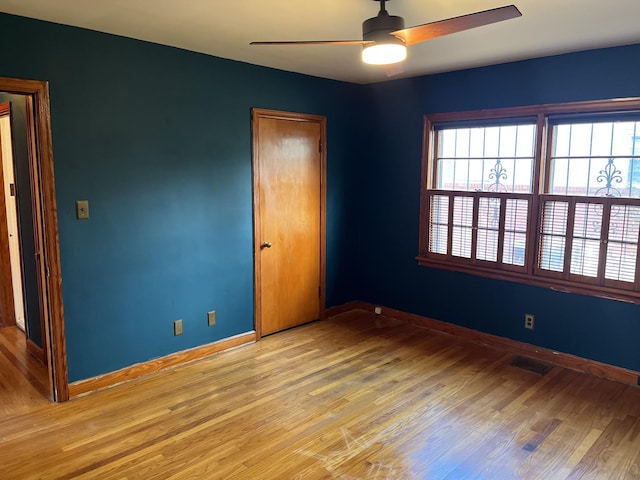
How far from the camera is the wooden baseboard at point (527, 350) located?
3.44m

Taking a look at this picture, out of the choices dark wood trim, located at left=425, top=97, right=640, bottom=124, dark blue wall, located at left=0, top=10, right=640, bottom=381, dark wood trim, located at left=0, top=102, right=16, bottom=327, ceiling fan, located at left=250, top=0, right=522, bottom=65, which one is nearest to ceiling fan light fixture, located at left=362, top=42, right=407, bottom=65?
ceiling fan, located at left=250, top=0, right=522, bottom=65

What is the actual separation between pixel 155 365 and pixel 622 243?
3555 millimetres

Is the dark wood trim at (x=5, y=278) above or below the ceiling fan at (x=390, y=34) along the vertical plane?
below

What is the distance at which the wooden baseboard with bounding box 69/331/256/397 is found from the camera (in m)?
3.19

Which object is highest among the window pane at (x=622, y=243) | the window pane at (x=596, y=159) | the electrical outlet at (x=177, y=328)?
the window pane at (x=596, y=159)

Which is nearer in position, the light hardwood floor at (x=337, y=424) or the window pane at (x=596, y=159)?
the light hardwood floor at (x=337, y=424)

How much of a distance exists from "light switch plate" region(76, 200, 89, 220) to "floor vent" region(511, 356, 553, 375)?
336 centimetres

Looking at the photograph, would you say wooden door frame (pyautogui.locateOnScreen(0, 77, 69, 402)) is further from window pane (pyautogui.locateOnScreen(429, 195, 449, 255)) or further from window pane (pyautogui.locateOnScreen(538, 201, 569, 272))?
window pane (pyautogui.locateOnScreen(538, 201, 569, 272))

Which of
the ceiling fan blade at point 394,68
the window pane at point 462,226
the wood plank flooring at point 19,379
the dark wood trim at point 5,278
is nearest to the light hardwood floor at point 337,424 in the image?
the wood plank flooring at point 19,379

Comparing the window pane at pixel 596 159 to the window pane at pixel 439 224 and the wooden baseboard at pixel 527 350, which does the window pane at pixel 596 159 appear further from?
the wooden baseboard at pixel 527 350

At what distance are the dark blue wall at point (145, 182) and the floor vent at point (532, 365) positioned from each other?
7.42 feet

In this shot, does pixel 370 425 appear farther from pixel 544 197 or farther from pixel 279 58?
pixel 279 58

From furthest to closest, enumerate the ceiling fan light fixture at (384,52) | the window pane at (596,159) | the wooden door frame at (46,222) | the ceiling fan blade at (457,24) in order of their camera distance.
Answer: the window pane at (596,159) < the wooden door frame at (46,222) < the ceiling fan light fixture at (384,52) < the ceiling fan blade at (457,24)

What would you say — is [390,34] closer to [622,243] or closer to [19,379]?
[622,243]
